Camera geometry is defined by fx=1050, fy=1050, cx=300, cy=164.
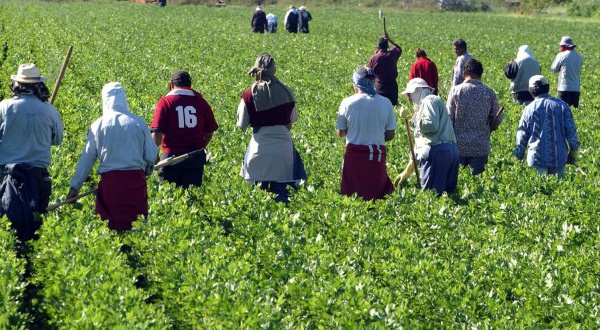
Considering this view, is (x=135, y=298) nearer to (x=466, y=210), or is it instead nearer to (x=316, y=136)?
(x=466, y=210)

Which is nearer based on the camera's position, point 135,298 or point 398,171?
point 135,298

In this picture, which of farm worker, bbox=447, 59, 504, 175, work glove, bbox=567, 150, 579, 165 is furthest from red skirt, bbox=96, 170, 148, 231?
work glove, bbox=567, 150, 579, 165

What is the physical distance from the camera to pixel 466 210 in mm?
10531

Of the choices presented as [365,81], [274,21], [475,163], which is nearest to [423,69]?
[475,163]

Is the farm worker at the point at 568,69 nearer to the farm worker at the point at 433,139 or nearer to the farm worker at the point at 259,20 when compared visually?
the farm worker at the point at 433,139

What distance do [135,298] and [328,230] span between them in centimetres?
305

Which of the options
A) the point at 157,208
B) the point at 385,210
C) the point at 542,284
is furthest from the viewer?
the point at 385,210

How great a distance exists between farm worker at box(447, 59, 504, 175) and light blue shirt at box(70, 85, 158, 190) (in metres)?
4.03

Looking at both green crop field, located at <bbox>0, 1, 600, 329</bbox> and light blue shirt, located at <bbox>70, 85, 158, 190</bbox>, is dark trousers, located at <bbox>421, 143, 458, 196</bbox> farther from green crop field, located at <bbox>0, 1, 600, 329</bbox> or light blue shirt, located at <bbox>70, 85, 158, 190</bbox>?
light blue shirt, located at <bbox>70, 85, 158, 190</bbox>

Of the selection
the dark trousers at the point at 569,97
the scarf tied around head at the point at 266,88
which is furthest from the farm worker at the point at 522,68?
the scarf tied around head at the point at 266,88

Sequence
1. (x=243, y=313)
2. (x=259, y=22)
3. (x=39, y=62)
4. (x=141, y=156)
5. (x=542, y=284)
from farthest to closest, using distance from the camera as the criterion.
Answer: (x=259, y=22) → (x=39, y=62) → (x=141, y=156) → (x=542, y=284) → (x=243, y=313)

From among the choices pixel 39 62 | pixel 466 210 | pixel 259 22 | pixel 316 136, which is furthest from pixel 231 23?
pixel 466 210

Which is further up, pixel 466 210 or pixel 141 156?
pixel 141 156

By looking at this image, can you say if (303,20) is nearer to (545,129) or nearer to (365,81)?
(545,129)
